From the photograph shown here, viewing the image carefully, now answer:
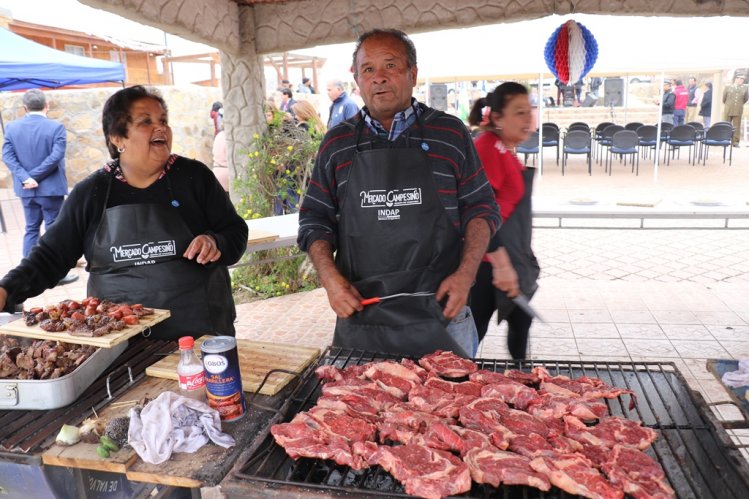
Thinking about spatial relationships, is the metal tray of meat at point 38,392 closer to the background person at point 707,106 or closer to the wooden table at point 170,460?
the wooden table at point 170,460

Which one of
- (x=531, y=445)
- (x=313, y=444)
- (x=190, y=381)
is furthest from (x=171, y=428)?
(x=531, y=445)

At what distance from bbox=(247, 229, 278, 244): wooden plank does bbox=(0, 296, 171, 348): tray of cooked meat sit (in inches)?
104

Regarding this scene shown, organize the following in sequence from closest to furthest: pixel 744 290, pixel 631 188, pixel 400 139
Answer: pixel 400 139
pixel 744 290
pixel 631 188

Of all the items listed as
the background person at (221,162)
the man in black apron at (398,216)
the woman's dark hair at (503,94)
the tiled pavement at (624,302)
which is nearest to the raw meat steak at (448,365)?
the man in black apron at (398,216)

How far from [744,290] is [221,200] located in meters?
6.27

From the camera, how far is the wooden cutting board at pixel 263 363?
7.61 feet

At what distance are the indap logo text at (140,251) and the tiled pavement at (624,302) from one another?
2906mm

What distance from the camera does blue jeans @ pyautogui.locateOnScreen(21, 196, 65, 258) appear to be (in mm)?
8164

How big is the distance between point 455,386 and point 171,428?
1056 millimetres

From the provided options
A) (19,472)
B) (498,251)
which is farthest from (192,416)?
(498,251)

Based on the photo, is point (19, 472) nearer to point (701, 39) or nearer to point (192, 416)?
point (192, 416)

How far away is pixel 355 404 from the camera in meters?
2.17

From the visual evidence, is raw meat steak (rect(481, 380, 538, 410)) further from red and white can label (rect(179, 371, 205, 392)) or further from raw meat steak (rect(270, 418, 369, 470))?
red and white can label (rect(179, 371, 205, 392))

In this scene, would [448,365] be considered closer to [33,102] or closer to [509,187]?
[509,187]
